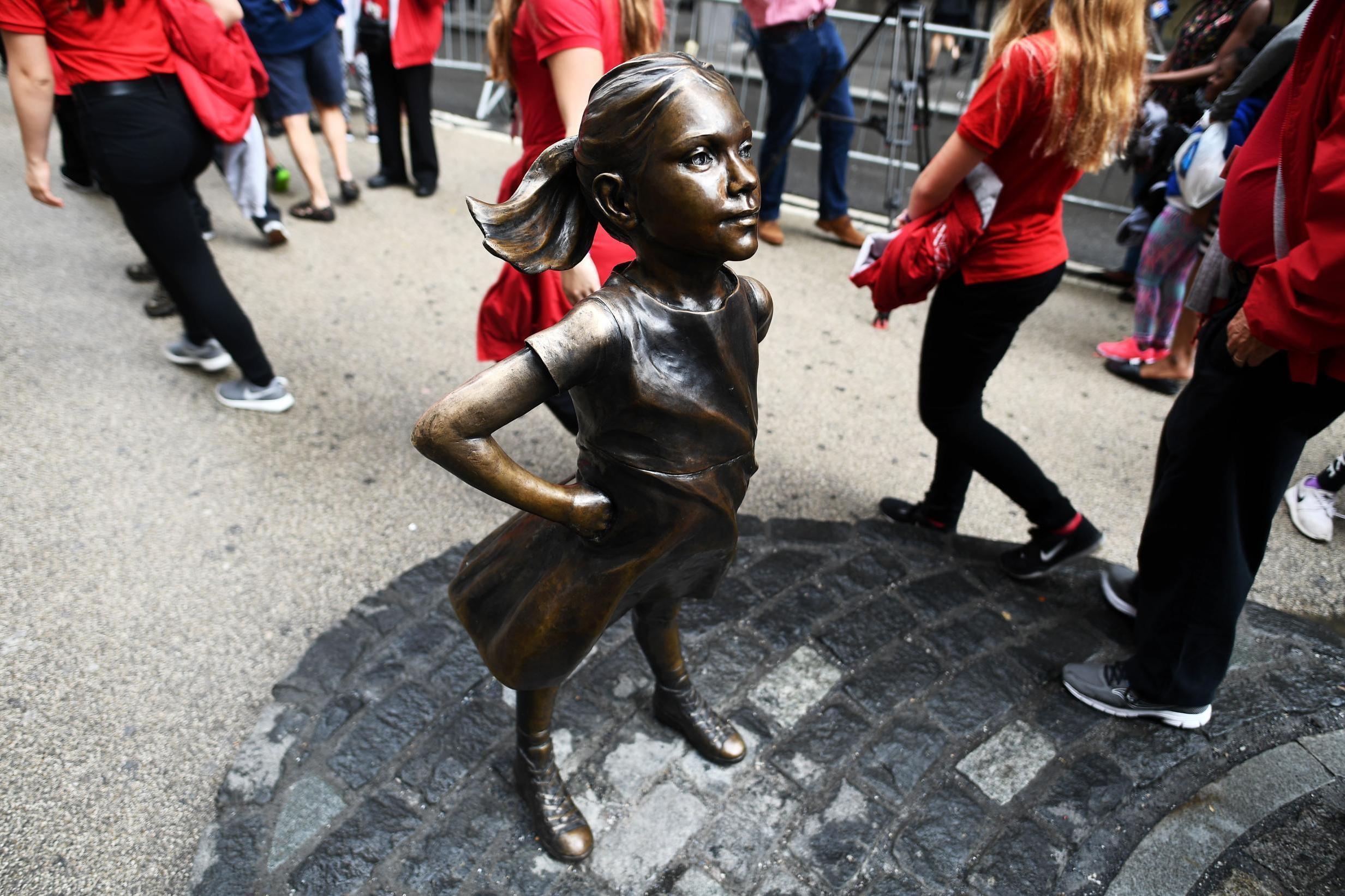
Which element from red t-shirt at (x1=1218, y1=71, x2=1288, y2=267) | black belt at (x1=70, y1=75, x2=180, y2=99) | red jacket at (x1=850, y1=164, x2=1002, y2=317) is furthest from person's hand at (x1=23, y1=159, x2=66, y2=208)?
red t-shirt at (x1=1218, y1=71, x2=1288, y2=267)

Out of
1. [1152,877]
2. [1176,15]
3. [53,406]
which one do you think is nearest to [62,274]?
[53,406]

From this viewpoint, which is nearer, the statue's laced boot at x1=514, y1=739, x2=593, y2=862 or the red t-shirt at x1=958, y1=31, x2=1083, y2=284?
the statue's laced boot at x1=514, y1=739, x2=593, y2=862

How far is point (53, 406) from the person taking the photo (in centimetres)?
384

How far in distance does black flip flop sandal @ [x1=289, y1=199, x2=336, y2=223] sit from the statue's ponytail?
16.2 feet

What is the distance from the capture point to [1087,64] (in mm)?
2264

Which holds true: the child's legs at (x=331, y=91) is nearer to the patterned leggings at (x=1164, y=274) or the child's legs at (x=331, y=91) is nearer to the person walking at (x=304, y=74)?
the person walking at (x=304, y=74)

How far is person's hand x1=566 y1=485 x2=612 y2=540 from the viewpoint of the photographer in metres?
1.61

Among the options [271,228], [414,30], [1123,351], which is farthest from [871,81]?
[271,228]

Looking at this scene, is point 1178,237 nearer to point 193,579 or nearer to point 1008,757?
point 1008,757

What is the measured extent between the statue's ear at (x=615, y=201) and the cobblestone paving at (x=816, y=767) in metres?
1.42

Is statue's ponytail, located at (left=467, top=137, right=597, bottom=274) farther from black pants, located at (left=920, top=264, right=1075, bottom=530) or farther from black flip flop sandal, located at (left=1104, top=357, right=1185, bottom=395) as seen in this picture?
black flip flop sandal, located at (left=1104, top=357, right=1185, bottom=395)

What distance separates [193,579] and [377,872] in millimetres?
1506

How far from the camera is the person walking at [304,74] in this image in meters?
5.39

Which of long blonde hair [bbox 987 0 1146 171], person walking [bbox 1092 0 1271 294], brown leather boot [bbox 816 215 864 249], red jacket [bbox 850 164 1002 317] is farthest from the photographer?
brown leather boot [bbox 816 215 864 249]
